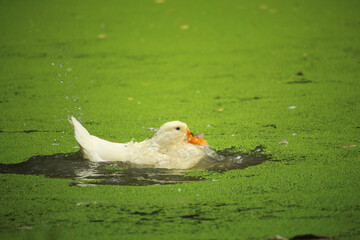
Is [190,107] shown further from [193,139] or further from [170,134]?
[170,134]

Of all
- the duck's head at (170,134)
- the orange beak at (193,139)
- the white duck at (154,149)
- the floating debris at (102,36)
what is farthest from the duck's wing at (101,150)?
the floating debris at (102,36)

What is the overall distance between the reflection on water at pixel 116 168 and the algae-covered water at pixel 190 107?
0.04m

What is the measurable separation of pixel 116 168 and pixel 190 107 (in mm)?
1762

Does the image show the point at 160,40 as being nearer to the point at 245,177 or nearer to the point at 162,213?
the point at 245,177

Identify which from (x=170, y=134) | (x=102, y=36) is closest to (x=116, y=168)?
(x=170, y=134)

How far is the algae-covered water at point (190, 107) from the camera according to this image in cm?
288

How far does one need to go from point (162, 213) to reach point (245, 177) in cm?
81

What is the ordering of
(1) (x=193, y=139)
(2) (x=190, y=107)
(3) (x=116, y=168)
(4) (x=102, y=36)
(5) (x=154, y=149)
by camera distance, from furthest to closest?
1. (4) (x=102, y=36)
2. (2) (x=190, y=107)
3. (1) (x=193, y=139)
4. (5) (x=154, y=149)
5. (3) (x=116, y=168)

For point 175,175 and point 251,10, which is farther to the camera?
point 251,10

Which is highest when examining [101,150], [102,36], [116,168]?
[102,36]

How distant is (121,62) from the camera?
Answer: 23.4ft

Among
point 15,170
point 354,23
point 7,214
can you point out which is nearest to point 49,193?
point 7,214

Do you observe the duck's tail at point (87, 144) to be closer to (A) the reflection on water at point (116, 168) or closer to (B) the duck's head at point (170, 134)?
(A) the reflection on water at point (116, 168)

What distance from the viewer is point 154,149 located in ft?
12.8
